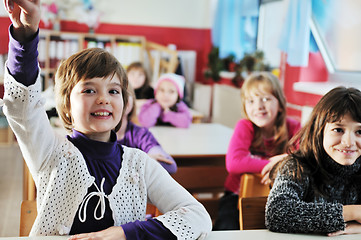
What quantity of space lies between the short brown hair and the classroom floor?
1.48 m

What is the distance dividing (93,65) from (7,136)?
15.9 feet

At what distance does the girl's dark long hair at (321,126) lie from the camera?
1385 millimetres

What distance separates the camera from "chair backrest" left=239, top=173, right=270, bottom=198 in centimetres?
187

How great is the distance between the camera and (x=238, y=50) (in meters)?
5.48

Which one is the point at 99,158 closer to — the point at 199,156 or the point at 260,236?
the point at 260,236

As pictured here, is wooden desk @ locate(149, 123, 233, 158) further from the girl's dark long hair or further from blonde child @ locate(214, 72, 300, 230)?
the girl's dark long hair

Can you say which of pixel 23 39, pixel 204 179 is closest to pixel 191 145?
pixel 204 179

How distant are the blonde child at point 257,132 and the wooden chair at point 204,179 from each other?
0.07 metres

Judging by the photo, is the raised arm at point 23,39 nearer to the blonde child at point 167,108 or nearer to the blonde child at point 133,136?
the blonde child at point 133,136

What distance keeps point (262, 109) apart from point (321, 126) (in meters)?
0.80

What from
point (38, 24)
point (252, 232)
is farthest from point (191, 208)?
point (38, 24)

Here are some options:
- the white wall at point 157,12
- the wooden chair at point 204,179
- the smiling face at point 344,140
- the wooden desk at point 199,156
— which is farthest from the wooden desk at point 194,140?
the white wall at point 157,12

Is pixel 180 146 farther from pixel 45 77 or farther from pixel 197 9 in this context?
pixel 197 9

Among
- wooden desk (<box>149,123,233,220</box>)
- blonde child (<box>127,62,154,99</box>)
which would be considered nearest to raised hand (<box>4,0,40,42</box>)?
wooden desk (<box>149,123,233,220</box>)
